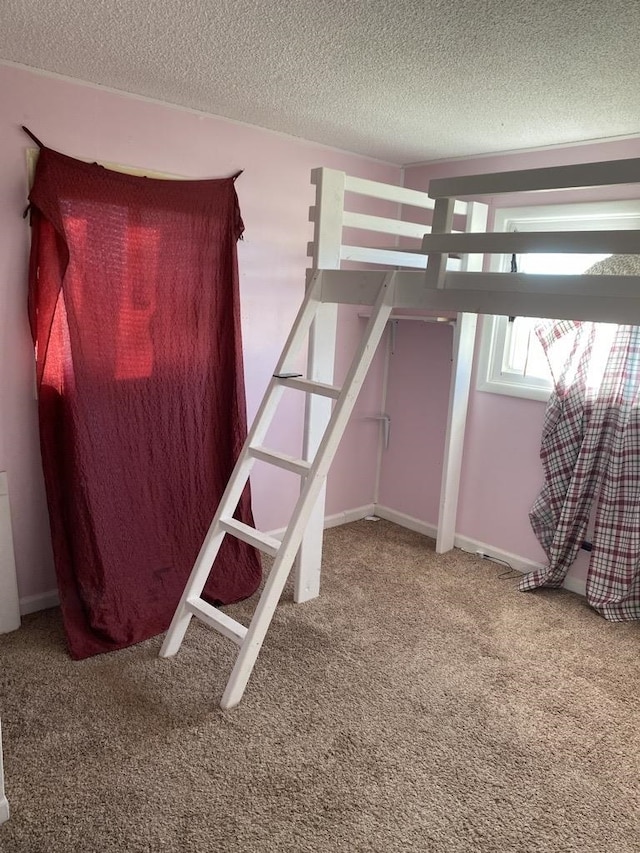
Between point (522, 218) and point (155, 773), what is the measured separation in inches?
123

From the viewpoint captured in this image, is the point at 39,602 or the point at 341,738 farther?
the point at 39,602

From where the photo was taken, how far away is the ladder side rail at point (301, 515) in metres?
2.31

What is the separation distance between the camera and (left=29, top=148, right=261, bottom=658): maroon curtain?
264 centimetres

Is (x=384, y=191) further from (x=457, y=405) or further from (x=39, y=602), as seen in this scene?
(x=39, y=602)

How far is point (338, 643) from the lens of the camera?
2.78 m

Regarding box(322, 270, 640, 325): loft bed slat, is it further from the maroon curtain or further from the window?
the window

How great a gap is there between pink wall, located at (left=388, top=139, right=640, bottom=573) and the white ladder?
1454mm

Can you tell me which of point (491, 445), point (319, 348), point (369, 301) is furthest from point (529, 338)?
point (369, 301)

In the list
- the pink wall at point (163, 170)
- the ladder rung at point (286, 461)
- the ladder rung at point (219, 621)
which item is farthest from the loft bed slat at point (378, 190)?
the ladder rung at point (219, 621)

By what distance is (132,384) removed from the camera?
2865 mm

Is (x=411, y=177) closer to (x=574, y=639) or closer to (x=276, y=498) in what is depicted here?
(x=276, y=498)

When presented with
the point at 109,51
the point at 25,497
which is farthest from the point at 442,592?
the point at 109,51

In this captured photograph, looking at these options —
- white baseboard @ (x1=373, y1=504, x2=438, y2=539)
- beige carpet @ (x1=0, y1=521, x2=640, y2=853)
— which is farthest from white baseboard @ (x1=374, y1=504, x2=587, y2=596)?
beige carpet @ (x1=0, y1=521, x2=640, y2=853)

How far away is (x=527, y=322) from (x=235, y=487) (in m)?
1.99
